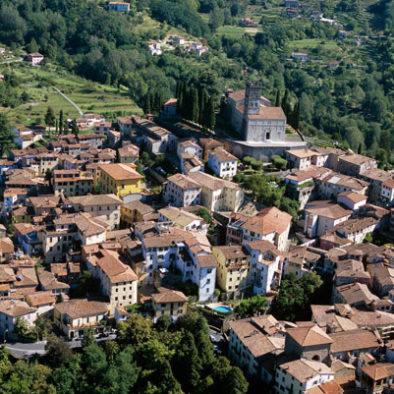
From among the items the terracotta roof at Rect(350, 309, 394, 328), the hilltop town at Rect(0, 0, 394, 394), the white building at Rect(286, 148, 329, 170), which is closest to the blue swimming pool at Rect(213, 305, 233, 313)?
the hilltop town at Rect(0, 0, 394, 394)

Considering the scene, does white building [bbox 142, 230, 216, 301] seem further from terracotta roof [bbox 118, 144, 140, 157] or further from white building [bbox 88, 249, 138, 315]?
terracotta roof [bbox 118, 144, 140, 157]

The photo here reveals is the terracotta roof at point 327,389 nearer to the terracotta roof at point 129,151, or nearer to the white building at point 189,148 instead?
the white building at point 189,148

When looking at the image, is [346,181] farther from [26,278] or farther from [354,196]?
[26,278]

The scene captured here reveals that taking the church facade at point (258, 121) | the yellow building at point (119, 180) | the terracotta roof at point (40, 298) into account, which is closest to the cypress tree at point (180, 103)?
the church facade at point (258, 121)

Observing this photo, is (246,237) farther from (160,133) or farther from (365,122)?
(365,122)

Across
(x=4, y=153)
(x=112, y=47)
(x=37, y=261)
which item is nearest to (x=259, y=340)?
(x=37, y=261)

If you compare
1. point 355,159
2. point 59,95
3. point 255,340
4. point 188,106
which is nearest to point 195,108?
point 188,106
